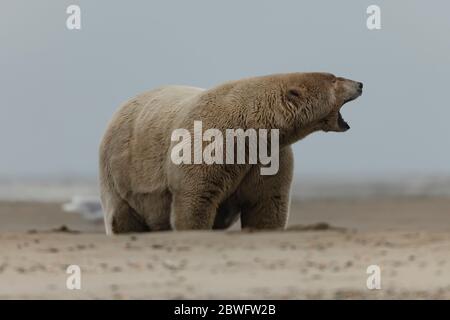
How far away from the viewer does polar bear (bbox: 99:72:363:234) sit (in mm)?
10586

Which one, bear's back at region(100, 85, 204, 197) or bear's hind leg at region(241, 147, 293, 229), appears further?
bear's back at region(100, 85, 204, 197)

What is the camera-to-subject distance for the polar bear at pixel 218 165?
34.7 feet

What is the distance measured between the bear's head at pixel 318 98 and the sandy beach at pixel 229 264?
137 centimetres

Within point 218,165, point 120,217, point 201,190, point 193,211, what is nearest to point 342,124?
point 218,165

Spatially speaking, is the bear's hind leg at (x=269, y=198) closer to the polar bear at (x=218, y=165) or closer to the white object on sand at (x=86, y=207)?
the polar bear at (x=218, y=165)

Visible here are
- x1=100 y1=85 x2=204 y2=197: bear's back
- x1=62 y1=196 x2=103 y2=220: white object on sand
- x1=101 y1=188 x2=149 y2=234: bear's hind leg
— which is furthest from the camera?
x1=62 y1=196 x2=103 y2=220: white object on sand

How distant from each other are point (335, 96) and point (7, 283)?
→ 15.4ft

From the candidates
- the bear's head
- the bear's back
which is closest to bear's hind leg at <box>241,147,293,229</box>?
the bear's head

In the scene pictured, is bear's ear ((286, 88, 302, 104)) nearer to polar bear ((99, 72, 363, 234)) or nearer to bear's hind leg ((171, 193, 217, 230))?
polar bear ((99, 72, 363, 234))

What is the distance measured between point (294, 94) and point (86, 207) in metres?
14.7

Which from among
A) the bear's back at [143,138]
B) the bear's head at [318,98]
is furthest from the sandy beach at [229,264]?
the bear's back at [143,138]

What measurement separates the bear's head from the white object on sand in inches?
492

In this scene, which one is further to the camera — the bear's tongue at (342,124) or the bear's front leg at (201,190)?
the bear's tongue at (342,124)

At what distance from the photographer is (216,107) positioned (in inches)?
421
